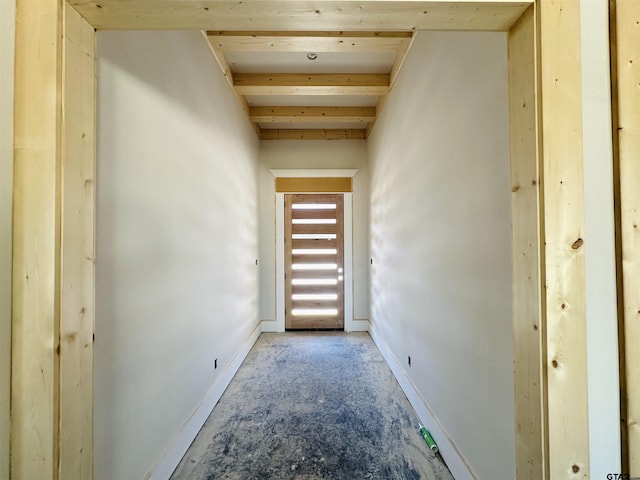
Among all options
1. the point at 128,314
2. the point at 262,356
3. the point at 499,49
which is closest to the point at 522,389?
the point at 499,49

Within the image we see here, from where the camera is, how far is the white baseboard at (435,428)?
146cm

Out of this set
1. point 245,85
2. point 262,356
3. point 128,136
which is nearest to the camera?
point 128,136

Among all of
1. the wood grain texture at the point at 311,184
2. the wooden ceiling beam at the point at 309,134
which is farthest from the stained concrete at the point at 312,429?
the wooden ceiling beam at the point at 309,134

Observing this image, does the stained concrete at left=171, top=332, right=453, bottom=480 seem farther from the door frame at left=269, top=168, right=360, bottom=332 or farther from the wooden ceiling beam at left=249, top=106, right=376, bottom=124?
the wooden ceiling beam at left=249, top=106, right=376, bottom=124

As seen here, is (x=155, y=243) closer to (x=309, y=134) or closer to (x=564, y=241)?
(x=564, y=241)

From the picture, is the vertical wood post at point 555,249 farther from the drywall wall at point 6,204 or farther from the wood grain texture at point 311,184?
the wood grain texture at point 311,184

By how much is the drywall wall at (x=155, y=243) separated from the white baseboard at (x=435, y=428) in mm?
1581

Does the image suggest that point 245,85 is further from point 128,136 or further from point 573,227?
point 573,227

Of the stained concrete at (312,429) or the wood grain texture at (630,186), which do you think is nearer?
the wood grain texture at (630,186)

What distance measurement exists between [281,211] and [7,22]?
11.4 ft

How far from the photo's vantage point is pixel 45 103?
815mm

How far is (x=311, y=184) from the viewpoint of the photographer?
421 centimetres

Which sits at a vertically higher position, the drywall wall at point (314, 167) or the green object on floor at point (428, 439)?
the drywall wall at point (314, 167)

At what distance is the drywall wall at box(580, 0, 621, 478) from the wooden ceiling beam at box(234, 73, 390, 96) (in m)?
2.37
